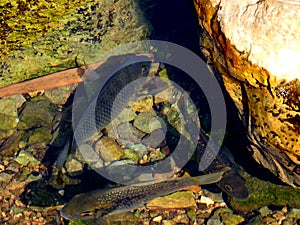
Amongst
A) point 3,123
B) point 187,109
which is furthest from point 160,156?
point 3,123

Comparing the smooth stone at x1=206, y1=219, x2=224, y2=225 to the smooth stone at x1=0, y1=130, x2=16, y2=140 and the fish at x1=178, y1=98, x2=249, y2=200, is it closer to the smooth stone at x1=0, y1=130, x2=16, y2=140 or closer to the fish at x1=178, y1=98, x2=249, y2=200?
the fish at x1=178, y1=98, x2=249, y2=200

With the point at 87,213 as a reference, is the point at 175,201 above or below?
above

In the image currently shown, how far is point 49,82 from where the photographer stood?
6234 millimetres

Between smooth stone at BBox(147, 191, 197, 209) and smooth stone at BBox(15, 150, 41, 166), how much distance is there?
189 cm

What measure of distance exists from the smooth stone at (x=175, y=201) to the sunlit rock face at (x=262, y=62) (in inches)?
79.3

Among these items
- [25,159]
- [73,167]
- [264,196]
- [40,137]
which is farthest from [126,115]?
[264,196]

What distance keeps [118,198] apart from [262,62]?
293cm

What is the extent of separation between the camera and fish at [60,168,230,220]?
4863 mm

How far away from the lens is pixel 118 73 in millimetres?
5758

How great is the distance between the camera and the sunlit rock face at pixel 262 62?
258 cm

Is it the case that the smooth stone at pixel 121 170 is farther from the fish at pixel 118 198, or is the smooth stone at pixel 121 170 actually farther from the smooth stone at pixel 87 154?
the fish at pixel 118 198

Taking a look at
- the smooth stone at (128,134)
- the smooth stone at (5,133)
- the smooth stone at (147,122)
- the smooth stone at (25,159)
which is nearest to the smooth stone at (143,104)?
the smooth stone at (147,122)

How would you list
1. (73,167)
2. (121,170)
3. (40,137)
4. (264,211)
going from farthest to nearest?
(40,137), (73,167), (121,170), (264,211)

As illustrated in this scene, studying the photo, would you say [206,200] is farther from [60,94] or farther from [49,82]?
[49,82]
